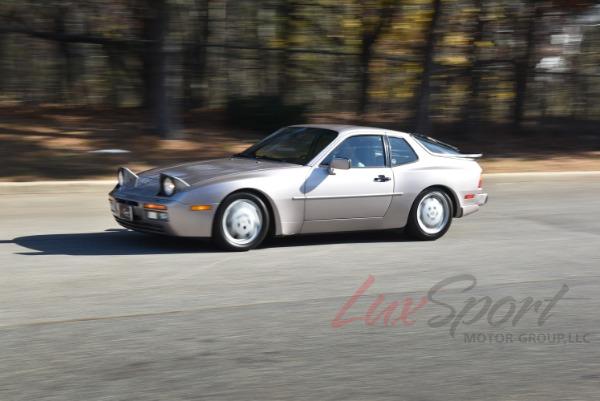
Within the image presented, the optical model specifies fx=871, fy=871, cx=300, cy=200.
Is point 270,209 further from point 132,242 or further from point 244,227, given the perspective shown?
point 132,242

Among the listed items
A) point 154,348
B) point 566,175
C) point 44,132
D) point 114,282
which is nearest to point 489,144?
point 566,175

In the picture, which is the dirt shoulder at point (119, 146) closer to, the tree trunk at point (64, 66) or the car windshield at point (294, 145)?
the tree trunk at point (64, 66)

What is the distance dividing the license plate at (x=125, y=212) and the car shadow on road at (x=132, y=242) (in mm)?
339

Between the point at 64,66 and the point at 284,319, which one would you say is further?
the point at 64,66

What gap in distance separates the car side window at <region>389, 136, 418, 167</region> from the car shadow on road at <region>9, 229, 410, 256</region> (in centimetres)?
93

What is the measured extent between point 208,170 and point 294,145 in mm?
1124

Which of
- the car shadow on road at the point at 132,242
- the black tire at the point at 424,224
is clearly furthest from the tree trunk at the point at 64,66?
the black tire at the point at 424,224

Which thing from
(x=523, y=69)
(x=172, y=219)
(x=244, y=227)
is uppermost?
(x=523, y=69)

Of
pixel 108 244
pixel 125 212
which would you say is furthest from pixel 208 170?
pixel 108 244

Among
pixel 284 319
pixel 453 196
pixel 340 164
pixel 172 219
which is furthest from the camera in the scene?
pixel 453 196

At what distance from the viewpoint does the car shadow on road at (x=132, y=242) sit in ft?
28.4

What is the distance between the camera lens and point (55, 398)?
14.9 feet

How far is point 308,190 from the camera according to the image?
890 centimetres

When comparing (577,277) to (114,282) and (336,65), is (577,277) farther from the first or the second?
(336,65)
